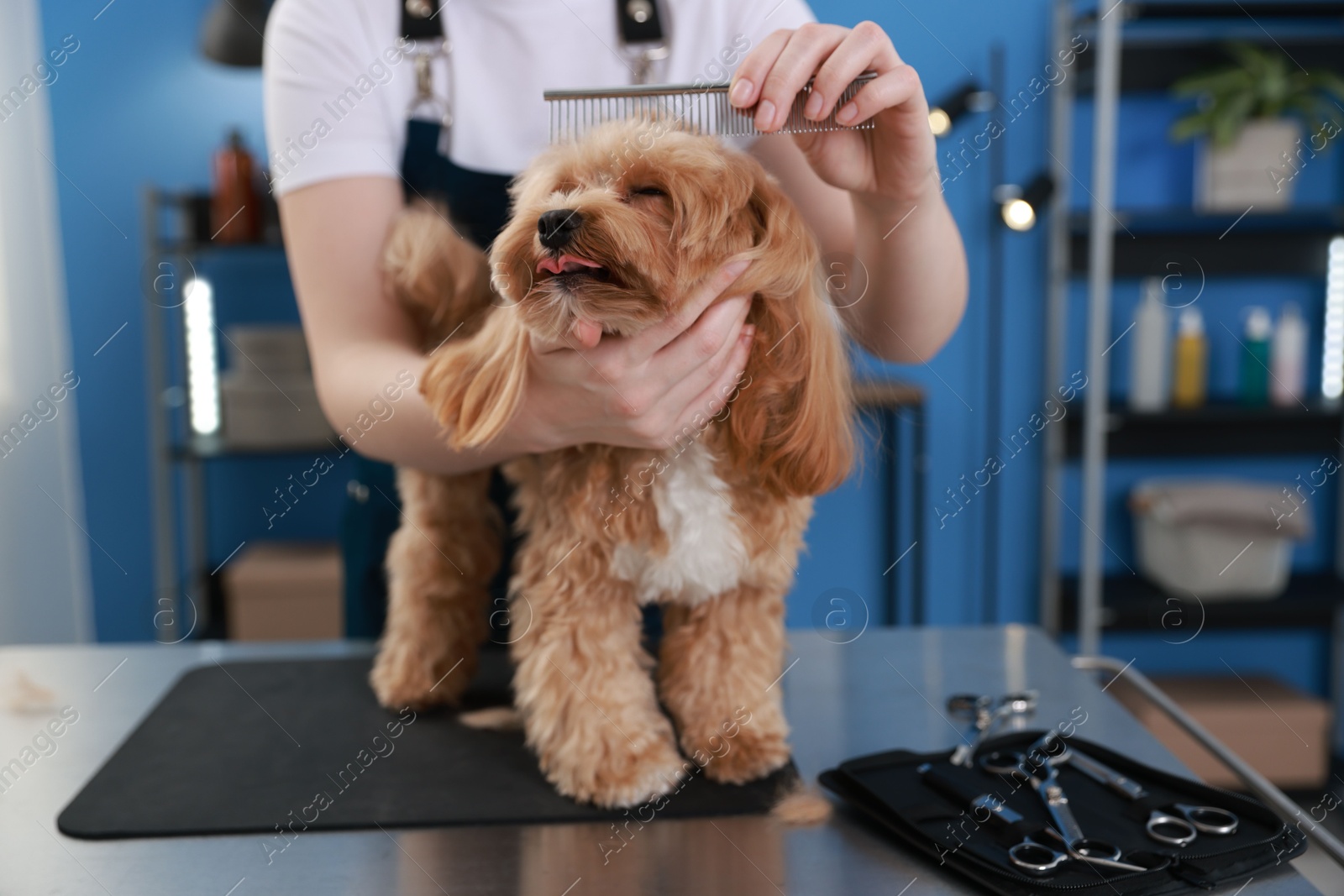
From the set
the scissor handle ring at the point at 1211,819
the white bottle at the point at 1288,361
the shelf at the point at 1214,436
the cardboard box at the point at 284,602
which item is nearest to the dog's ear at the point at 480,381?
the scissor handle ring at the point at 1211,819

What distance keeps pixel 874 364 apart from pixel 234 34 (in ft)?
6.07

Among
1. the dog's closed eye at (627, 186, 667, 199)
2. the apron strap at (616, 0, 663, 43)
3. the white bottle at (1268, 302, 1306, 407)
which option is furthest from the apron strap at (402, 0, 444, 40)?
the white bottle at (1268, 302, 1306, 407)

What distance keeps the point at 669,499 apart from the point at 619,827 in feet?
1.05

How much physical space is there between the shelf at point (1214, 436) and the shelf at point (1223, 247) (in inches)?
16.1

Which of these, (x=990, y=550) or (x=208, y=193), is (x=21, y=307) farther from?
(x=990, y=550)

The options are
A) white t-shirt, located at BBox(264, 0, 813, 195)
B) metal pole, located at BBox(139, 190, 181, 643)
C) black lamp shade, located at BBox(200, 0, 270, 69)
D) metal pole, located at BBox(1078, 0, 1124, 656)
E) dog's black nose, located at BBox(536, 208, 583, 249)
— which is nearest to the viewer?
dog's black nose, located at BBox(536, 208, 583, 249)

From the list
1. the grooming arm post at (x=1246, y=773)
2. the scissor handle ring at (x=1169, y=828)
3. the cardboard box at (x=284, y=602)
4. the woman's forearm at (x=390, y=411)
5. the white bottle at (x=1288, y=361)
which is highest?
the woman's forearm at (x=390, y=411)

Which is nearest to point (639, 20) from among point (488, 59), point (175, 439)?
point (488, 59)

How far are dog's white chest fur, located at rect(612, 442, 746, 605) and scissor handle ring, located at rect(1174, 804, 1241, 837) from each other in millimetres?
469

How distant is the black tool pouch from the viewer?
0.88 metres

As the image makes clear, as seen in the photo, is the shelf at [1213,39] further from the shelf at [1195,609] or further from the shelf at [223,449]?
the shelf at [223,449]

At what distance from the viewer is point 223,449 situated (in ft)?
9.34

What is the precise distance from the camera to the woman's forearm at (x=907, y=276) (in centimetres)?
104

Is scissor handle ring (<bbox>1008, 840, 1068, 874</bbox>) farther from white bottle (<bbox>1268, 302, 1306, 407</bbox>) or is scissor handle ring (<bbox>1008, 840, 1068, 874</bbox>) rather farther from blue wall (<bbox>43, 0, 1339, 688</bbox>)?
white bottle (<bbox>1268, 302, 1306, 407</bbox>)
